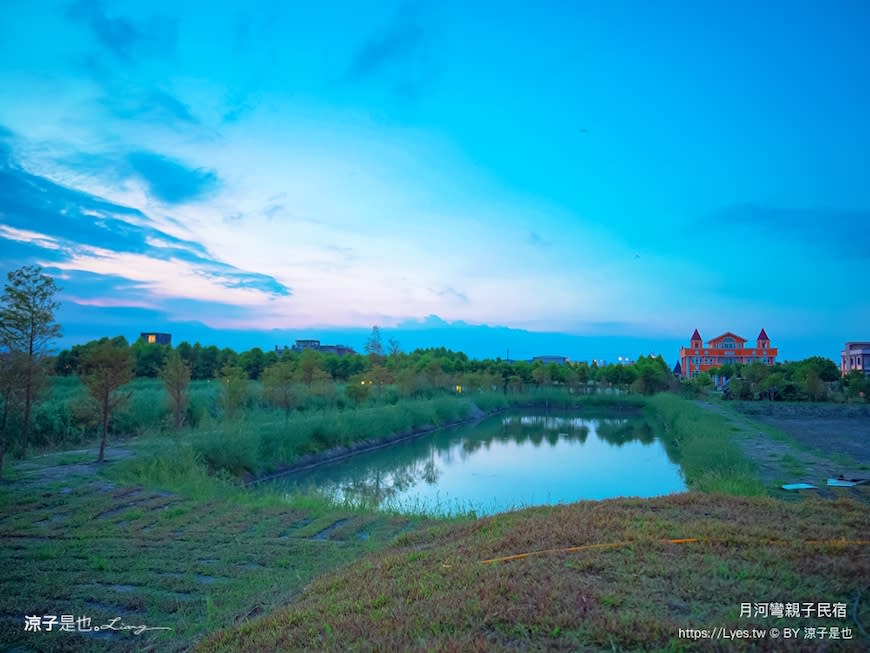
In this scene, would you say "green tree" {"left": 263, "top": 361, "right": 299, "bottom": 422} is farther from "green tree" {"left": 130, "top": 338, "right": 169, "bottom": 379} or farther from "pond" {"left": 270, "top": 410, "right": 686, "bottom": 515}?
"green tree" {"left": 130, "top": 338, "right": 169, "bottom": 379}

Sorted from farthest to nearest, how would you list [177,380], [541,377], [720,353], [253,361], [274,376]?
[720,353] < [541,377] < [253,361] < [274,376] < [177,380]

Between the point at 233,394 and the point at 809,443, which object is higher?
the point at 233,394

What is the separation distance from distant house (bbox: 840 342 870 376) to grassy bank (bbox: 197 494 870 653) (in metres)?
55.7

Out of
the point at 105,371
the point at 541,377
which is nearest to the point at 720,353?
the point at 541,377

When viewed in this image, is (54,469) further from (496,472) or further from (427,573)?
(496,472)

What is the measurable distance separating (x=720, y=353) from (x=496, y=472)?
178ft

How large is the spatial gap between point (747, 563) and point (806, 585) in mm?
367

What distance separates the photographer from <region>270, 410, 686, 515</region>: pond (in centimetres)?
1234

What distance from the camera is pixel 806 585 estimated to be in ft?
9.80

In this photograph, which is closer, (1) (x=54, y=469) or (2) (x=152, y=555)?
(2) (x=152, y=555)

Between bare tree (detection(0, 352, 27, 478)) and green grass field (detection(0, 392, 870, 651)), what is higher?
bare tree (detection(0, 352, 27, 478))

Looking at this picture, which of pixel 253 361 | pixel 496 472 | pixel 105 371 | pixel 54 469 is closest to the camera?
pixel 54 469

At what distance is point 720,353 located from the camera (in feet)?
201

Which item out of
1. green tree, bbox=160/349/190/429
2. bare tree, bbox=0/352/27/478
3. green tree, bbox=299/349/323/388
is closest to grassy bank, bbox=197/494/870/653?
bare tree, bbox=0/352/27/478
